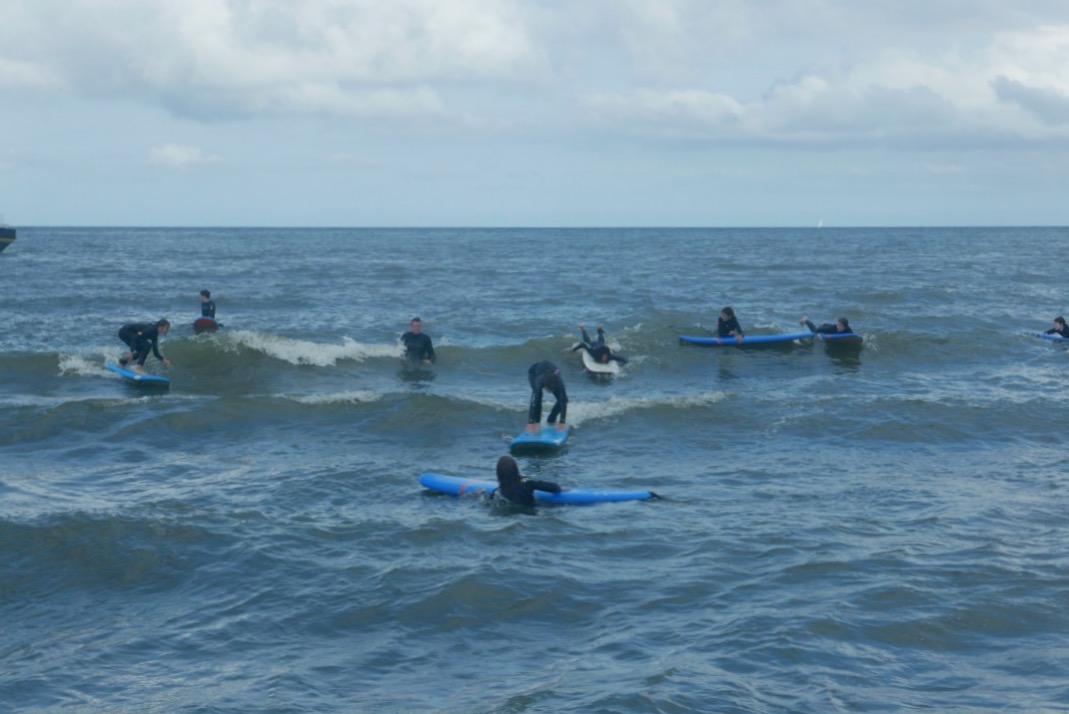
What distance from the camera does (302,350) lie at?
25859 mm

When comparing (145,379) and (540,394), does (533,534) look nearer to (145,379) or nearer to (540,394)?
(540,394)

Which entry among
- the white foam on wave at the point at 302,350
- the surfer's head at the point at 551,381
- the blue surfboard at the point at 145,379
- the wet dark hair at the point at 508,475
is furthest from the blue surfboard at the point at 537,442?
the white foam on wave at the point at 302,350

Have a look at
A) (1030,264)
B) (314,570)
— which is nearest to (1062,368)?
(314,570)

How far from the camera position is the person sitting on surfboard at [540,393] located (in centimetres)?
1666

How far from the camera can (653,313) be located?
1379 inches

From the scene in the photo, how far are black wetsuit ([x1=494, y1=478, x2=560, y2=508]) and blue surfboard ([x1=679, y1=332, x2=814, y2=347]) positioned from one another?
1409 centimetres

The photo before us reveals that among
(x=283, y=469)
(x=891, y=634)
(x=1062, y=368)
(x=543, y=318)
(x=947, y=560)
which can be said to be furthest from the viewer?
(x=543, y=318)

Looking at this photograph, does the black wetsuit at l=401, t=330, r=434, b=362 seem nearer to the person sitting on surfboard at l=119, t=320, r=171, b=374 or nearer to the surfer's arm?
the person sitting on surfboard at l=119, t=320, r=171, b=374

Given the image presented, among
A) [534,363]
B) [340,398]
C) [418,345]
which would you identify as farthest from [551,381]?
[418,345]

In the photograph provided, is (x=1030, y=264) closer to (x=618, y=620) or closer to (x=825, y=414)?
(x=825, y=414)

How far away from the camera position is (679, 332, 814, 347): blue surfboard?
26.3 meters

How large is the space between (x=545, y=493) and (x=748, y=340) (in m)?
14.4

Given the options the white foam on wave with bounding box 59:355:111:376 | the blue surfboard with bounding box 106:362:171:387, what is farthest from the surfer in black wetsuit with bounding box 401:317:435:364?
the white foam on wave with bounding box 59:355:111:376

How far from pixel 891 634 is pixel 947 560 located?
2.18 meters
